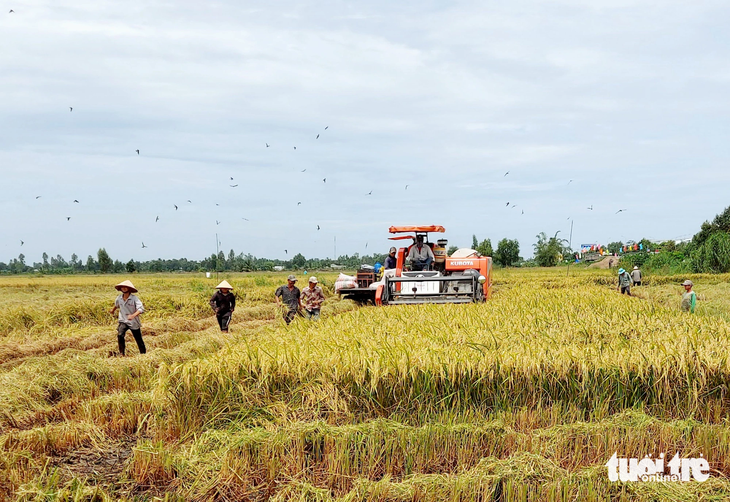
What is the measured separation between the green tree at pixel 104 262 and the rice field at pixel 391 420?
7816cm

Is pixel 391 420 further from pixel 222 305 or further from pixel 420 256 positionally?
pixel 420 256

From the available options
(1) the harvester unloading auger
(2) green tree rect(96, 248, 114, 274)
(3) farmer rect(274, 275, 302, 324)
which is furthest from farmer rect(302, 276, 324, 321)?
(2) green tree rect(96, 248, 114, 274)

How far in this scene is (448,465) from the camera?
182 inches

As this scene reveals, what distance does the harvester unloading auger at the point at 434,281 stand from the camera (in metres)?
12.7

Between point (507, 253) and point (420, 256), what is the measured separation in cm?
6054

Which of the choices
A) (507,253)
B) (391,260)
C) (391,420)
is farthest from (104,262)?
(391,420)

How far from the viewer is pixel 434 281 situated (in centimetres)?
1276

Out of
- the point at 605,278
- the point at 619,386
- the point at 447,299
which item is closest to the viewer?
the point at 619,386

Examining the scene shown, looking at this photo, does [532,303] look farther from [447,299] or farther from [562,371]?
[562,371]

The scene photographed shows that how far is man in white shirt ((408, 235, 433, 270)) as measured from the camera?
14.1 m

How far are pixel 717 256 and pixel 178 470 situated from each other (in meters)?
46.8

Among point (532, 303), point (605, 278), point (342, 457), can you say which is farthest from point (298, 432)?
point (605, 278)

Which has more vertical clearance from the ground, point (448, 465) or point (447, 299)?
point (447, 299)

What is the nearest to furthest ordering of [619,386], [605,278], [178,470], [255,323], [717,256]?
[178,470]
[619,386]
[255,323]
[605,278]
[717,256]
